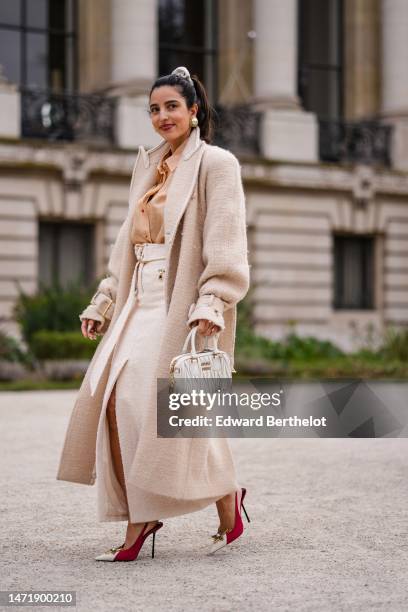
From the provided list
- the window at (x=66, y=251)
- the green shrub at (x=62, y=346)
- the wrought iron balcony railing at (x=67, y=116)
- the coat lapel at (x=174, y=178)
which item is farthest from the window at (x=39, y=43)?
the coat lapel at (x=174, y=178)

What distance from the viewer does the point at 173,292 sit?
18.5 feet

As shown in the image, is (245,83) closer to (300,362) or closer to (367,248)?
(367,248)

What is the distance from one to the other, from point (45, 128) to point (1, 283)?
3.45m

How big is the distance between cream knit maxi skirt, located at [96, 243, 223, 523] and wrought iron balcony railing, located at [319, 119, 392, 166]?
82.4 ft

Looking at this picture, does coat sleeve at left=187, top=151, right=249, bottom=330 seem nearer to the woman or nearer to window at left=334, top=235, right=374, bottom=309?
the woman

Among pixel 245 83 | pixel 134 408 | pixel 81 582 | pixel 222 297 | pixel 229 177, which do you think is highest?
pixel 245 83

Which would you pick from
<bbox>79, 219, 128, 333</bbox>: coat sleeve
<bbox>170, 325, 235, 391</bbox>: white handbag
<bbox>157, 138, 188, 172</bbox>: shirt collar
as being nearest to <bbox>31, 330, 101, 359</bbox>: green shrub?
<bbox>79, 219, 128, 333</bbox>: coat sleeve

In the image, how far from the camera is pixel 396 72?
31.1 metres

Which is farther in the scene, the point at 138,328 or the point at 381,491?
the point at 381,491

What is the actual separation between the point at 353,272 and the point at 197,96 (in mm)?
24934

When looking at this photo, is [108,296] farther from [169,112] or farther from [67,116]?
[67,116]

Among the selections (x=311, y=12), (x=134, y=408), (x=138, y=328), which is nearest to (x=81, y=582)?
(x=134, y=408)

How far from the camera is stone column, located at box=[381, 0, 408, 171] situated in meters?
30.9

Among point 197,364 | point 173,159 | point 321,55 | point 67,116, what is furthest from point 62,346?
point 197,364
